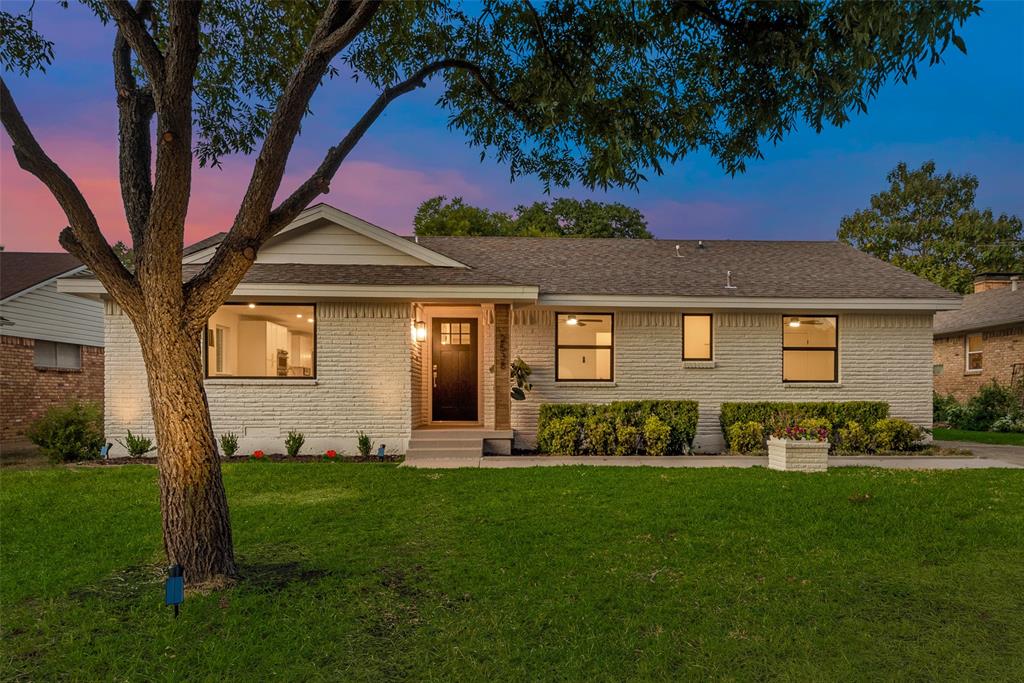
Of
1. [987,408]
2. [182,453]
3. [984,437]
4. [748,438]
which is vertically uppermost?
[182,453]

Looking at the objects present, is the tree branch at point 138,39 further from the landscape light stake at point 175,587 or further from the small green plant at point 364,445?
the small green plant at point 364,445

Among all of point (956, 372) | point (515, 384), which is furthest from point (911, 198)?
point (515, 384)

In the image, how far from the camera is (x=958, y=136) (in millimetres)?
59406

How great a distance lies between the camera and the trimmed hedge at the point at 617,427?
10820 millimetres

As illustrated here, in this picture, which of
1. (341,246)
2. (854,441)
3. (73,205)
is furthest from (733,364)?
(73,205)

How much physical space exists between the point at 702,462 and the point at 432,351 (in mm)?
6248

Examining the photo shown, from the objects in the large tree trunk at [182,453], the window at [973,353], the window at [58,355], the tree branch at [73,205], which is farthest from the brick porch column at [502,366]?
the window at [973,353]

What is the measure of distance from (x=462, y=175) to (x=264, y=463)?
1895cm

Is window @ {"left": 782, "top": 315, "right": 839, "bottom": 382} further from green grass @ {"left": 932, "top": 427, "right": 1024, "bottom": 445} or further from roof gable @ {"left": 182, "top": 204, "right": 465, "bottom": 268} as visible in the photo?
roof gable @ {"left": 182, "top": 204, "right": 465, "bottom": 268}

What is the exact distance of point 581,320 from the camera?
1213cm

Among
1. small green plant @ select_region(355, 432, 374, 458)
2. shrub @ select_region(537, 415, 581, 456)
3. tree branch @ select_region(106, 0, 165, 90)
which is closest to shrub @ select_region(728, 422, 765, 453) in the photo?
shrub @ select_region(537, 415, 581, 456)

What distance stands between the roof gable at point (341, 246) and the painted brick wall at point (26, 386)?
7914mm

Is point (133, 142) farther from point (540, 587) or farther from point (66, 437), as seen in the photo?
point (66, 437)

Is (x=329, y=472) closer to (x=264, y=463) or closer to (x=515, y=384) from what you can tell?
(x=264, y=463)
